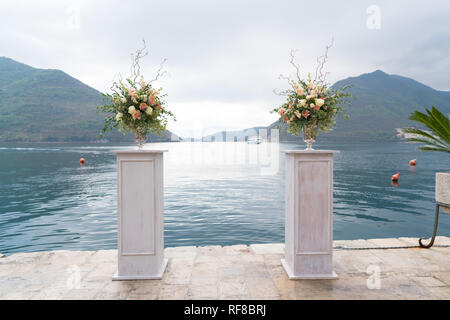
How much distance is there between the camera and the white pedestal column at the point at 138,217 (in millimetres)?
3016

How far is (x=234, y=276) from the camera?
9.97ft

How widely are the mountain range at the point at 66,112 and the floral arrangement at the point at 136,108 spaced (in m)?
60.9

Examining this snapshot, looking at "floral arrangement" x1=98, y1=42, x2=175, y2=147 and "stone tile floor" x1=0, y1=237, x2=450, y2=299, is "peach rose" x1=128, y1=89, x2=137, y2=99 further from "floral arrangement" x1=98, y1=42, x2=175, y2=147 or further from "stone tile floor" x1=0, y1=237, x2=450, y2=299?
"stone tile floor" x1=0, y1=237, x2=450, y2=299

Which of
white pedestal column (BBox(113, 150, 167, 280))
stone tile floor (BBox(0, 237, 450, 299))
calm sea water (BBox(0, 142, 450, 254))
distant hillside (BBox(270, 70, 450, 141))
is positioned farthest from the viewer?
distant hillside (BBox(270, 70, 450, 141))

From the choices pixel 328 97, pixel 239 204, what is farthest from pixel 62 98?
pixel 328 97

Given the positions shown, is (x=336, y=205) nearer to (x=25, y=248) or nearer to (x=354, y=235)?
(x=354, y=235)

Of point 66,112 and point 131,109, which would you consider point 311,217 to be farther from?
point 66,112

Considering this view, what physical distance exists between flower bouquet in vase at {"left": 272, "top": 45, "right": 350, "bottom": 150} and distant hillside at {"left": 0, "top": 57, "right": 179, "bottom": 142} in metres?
54.1

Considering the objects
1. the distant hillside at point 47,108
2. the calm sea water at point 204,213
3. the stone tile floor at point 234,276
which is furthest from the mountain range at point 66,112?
the stone tile floor at point 234,276

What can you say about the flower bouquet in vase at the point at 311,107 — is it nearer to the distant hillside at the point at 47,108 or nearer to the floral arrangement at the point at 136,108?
the floral arrangement at the point at 136,108

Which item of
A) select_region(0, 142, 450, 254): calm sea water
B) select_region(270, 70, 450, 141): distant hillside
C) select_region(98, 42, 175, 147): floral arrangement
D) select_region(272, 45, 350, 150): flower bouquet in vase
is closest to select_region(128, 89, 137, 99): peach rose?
select_region(98, 42, 175, 147): floral arrangement

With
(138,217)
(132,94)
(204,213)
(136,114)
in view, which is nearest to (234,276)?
(138,217)

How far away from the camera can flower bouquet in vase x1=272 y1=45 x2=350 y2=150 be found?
3160 millimetres
